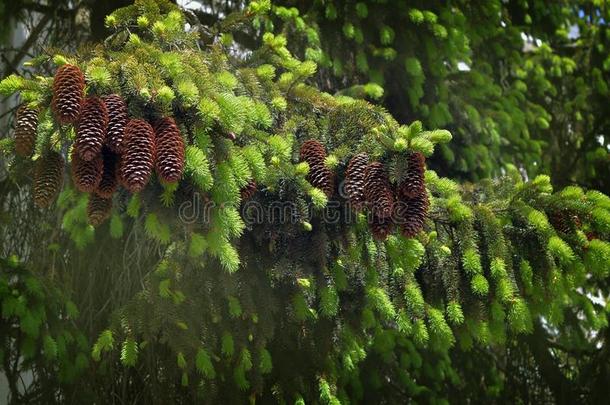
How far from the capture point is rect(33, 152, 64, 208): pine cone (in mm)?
3279

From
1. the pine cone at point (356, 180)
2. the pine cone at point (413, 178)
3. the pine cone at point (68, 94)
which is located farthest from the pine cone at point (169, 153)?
the pine cone at point (413, 178)

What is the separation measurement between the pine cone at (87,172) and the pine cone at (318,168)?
3.21 feet

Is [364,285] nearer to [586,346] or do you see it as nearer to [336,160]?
[336,160]

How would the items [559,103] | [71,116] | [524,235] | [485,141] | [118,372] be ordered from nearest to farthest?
[71,116], [524,235], [118,372], [485,141], [559,103]

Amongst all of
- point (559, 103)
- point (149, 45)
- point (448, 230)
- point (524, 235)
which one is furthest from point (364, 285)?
point (559, 103)

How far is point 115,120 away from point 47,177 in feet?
1.28

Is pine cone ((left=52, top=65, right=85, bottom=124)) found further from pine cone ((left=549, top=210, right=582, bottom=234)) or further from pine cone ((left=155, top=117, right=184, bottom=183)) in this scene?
pine cone ((left=549, top=210, right=582, bottom=234))

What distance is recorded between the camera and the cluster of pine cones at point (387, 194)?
341 cm

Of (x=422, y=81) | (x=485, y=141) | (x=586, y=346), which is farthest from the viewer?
(x=586, y=346)

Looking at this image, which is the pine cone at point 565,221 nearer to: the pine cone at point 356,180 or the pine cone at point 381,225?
the pine cone at point 381,225

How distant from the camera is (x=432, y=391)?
19.4 ft

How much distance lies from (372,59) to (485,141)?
0.92 m

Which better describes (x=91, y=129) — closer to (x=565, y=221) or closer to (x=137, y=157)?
(x=137, y=157)

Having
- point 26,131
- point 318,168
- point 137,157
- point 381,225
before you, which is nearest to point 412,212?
point 381,225
